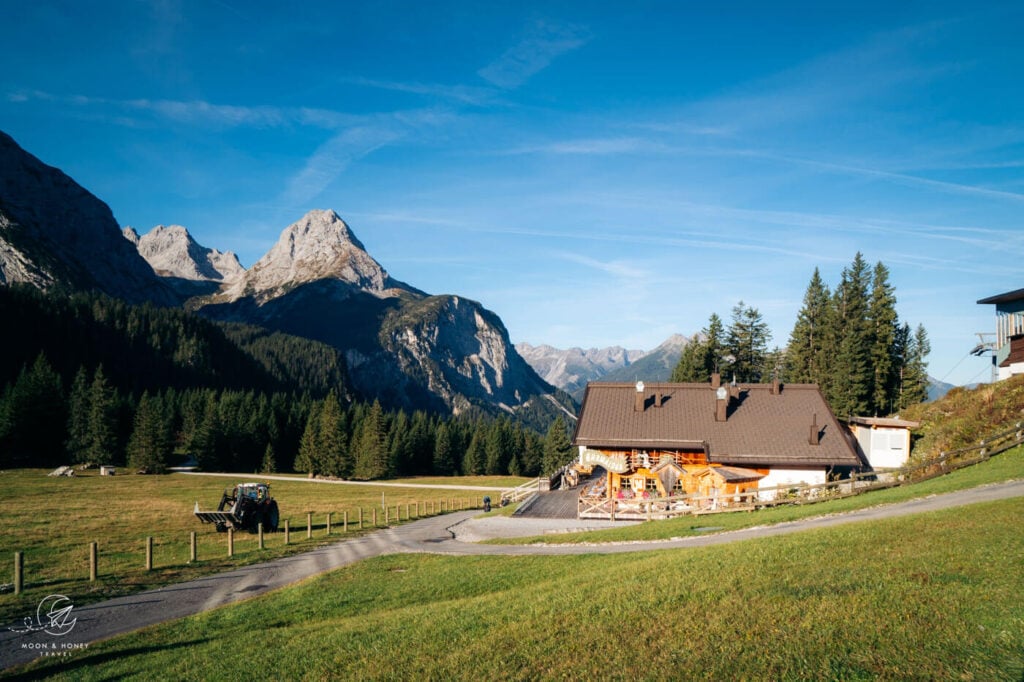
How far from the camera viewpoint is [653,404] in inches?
1661

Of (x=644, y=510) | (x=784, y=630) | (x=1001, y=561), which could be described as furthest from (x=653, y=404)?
(x=784, y=630)

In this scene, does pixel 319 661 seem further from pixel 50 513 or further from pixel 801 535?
pixel 50 513

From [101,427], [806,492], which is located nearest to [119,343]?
[101,427]

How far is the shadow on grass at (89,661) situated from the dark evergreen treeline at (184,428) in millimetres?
A: 78008

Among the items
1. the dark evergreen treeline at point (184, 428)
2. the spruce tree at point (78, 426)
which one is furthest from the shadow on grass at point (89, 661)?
the spruce tree at point (78, 426)

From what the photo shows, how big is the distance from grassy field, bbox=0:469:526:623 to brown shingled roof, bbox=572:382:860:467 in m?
15.3

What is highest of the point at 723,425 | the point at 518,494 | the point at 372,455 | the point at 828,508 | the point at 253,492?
the point at 723,425

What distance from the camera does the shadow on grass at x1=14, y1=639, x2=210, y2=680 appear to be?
35.6 feet

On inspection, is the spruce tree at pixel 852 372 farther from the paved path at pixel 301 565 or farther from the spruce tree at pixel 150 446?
the spruce tree at pixel 150 446

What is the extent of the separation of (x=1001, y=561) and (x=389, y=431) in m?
101

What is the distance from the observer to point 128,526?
1308 inches

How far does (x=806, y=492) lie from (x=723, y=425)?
8.89 metres

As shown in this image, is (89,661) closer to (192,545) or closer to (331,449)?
(192,545)

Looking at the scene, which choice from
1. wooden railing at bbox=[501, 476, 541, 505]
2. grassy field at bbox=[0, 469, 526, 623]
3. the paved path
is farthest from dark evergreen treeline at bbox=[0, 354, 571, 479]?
the paved path
